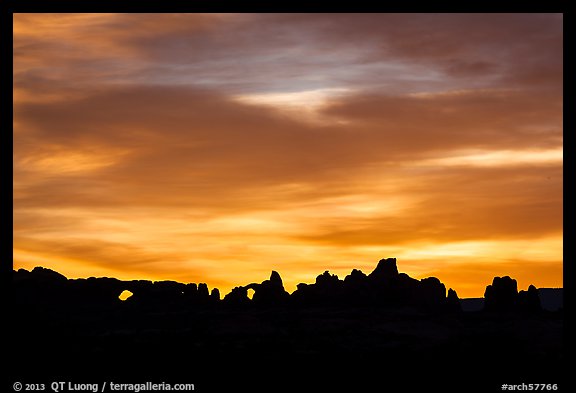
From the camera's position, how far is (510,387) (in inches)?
2448

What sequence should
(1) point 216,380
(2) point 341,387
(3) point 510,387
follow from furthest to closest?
(1) point 216,380 < (2) point 341,387 < (3) point 510,387
